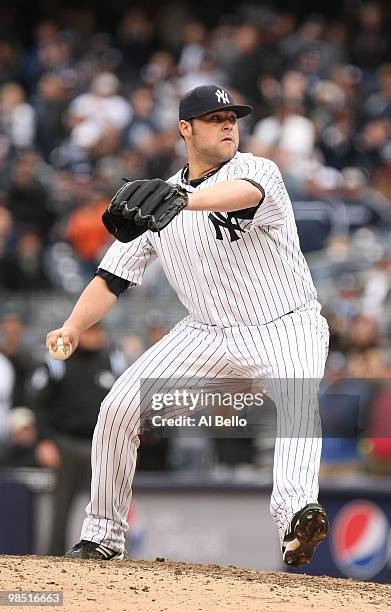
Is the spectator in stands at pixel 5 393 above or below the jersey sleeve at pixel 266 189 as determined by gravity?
below

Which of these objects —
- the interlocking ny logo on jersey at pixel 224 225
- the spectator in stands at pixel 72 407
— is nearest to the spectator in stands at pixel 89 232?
the spectator in stands at pixel 72 407

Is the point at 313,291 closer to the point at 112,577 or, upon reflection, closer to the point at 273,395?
the point at 273,395

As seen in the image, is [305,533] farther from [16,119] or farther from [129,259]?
[16,119]

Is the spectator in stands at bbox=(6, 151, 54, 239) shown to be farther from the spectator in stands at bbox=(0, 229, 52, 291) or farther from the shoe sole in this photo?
the shoe sole

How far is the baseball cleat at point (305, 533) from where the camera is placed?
5.00 meters

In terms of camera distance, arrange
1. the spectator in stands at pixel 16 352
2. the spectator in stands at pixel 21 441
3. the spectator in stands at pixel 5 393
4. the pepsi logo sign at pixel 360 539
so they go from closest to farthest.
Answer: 1. the pepsi logo sign at pixel 360 539
2. the spectator in stands at pixel 21 441
3. the spectator in stands at pixel 5 393
4. the spectator in stands at pixel 16 352

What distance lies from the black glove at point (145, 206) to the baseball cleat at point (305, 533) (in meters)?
1.31

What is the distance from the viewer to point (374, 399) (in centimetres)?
920

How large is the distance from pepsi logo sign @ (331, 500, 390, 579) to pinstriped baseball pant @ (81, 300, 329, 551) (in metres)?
3.43

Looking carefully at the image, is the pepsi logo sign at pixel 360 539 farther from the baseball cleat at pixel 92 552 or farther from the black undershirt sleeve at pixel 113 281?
the black undershirt sleeve at pixel 113 281

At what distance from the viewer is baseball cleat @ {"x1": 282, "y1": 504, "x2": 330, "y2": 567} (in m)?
5.00

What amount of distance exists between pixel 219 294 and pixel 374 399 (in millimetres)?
3937

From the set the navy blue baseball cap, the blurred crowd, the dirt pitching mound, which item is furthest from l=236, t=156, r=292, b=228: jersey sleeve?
the blurred crowd

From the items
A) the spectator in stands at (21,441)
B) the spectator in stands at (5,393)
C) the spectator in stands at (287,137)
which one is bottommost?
the spectator in stands at (21,441)
